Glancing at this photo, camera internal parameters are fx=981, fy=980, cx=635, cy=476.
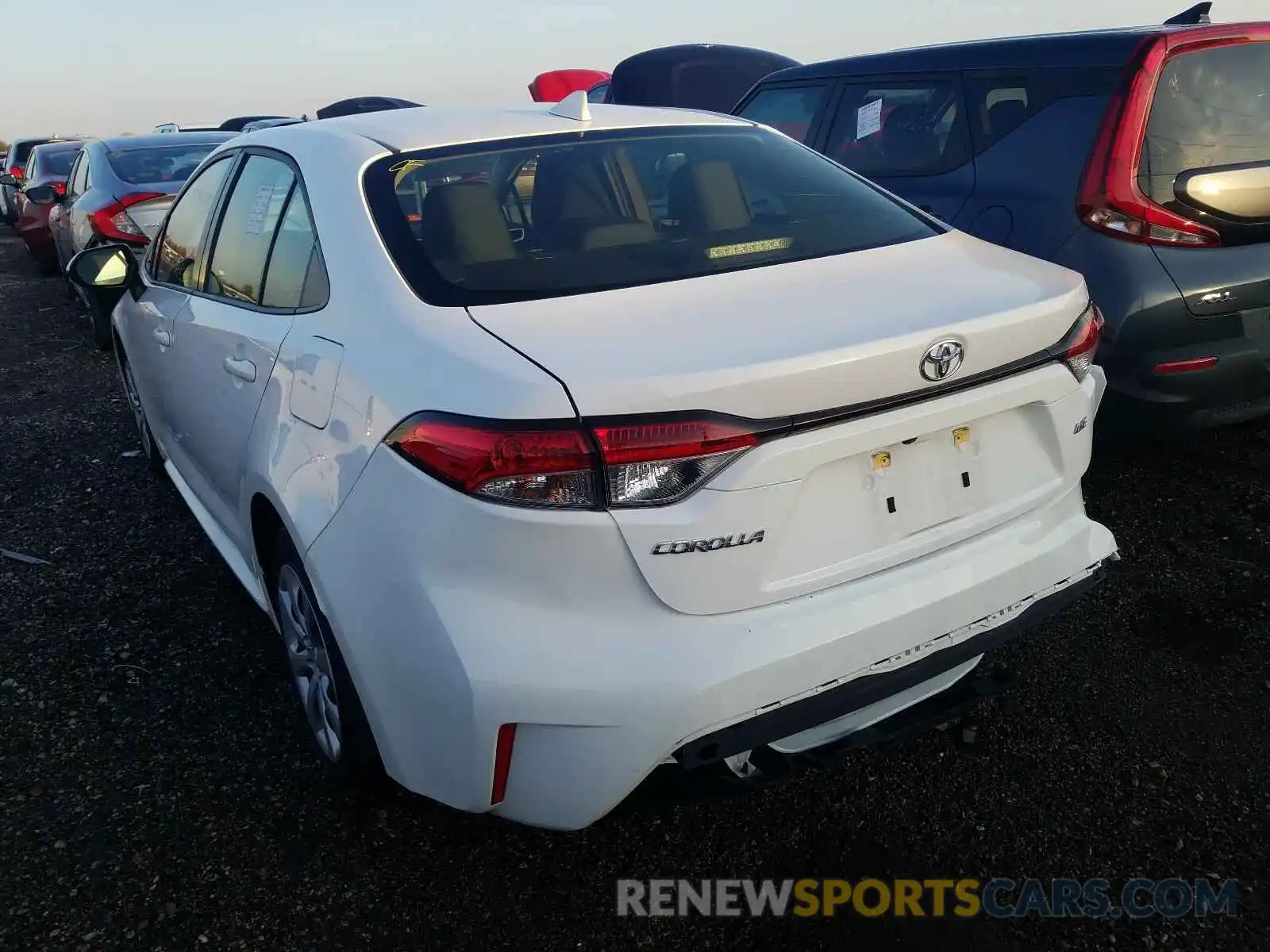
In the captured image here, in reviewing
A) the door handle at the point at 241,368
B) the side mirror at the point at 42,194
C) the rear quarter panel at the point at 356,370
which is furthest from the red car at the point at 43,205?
the rear quarter panel at the point at 356,370

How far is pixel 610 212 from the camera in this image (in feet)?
7.70

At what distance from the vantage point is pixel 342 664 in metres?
2.07

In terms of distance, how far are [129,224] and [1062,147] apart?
5.97 metres

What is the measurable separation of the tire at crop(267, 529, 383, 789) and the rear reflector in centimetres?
279

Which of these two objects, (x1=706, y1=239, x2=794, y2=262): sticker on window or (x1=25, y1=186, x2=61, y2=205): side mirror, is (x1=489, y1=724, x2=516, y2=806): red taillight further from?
(x1=25, y1=186, x2=61, y2=205): side mirror

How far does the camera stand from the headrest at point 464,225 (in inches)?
82.0

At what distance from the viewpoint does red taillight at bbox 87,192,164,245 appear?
6688mm

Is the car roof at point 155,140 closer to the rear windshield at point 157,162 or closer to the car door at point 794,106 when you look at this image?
the rear windshield at point 157,162

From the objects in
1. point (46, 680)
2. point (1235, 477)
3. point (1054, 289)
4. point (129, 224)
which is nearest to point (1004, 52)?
point (1235, 477)

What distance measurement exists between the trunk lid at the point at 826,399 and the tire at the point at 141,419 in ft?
9.77

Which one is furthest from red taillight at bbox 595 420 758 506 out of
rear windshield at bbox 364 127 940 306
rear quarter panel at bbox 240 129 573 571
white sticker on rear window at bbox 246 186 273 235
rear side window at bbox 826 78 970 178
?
rear side window at bbox 826 78 970 178

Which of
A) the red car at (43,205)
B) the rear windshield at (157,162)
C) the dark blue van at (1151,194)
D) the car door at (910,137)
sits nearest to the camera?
the dark blue van at (1151,194)

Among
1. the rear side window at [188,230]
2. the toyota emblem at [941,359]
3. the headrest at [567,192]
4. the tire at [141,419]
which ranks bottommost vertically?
the tire at [141,419]

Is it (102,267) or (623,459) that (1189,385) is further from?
(102,267)
